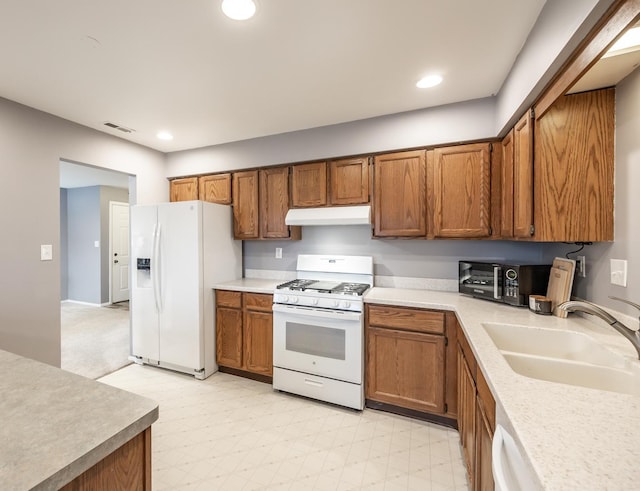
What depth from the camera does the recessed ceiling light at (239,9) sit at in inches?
53.7

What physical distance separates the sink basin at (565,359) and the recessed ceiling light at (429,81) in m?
1.66

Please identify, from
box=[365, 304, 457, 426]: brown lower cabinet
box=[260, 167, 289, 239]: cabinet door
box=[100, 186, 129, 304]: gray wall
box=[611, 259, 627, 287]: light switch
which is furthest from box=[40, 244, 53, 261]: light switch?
box=[611, 259, 627, 287]: light switch

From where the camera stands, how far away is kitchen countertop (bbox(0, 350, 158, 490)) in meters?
0.59

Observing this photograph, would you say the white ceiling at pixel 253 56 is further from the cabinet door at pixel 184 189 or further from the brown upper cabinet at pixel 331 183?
the cabinet door at pixel 184 189

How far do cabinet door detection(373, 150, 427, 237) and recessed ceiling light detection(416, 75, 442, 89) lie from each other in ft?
1.70

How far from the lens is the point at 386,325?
229 cm

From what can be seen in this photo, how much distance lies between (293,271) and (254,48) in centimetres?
211

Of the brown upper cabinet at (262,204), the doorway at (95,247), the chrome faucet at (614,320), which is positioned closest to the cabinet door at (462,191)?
the chrome faucet at (614,320)

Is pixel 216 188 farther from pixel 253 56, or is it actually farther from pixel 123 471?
pixel 123 471

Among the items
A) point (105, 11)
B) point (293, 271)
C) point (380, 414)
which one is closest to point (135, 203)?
point (293, 271)

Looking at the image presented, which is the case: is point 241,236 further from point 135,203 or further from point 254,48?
point 254,48

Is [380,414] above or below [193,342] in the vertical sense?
below

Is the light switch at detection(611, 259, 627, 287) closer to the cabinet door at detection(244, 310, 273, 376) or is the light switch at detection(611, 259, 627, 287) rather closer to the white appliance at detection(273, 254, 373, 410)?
the white appliance at detection(273, 254, 373, 410)

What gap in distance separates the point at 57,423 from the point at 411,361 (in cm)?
206
